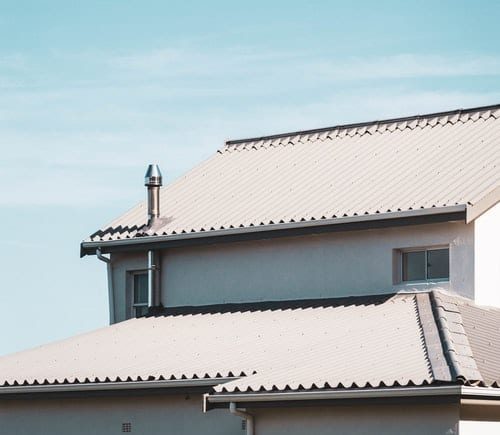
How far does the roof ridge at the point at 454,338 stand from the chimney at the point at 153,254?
600 cm

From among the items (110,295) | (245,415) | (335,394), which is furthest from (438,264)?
(110,295)

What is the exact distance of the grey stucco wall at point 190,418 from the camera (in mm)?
18609

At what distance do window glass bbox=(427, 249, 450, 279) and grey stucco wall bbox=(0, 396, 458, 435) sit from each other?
14.6 feet

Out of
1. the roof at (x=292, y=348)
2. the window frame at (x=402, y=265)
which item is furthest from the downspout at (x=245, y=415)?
the window frame at (x=402, y=265)

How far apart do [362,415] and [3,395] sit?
6.84 meters

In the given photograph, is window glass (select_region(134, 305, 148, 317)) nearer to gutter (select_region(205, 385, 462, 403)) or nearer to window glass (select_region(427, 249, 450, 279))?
window glass (select_region(427, 249, 450, 279))

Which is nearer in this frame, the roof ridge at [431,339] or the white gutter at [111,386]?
the roof ridge at [431,339]

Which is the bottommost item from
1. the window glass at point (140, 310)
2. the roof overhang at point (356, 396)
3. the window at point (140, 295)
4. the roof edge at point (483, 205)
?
the roof overhang at point (356, 396)

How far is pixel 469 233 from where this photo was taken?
2303 centimetres

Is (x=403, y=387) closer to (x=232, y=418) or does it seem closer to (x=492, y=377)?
(x=492, y=377)

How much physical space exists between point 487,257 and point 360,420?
535 cm

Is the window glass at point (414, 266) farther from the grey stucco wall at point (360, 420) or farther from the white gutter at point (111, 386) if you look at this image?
the grey stucco wall at point (360, 420)

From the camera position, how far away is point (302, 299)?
24.7 metres

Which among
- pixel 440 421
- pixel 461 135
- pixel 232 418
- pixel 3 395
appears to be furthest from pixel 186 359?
pixel 461 135
